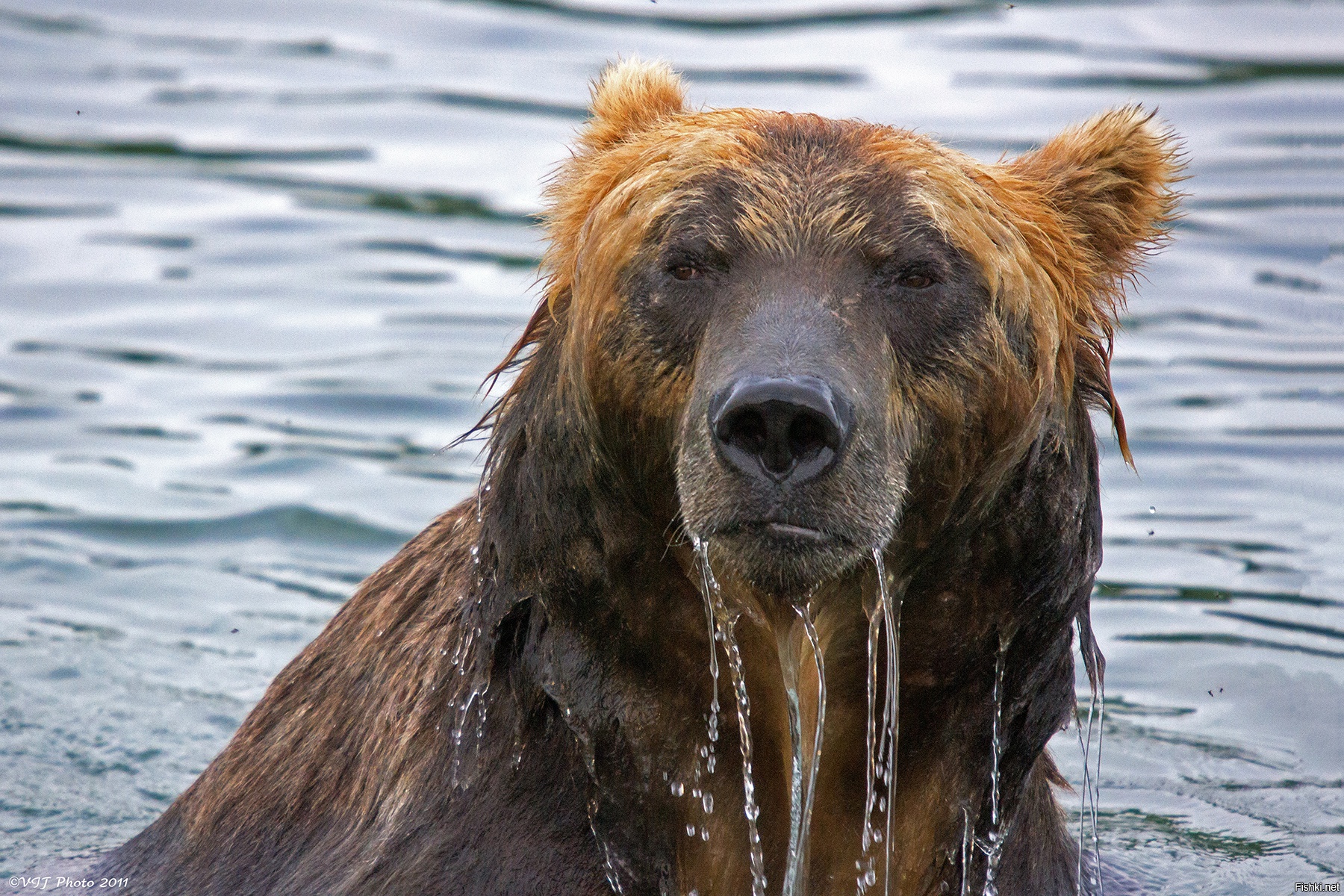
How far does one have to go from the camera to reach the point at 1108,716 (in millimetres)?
8172

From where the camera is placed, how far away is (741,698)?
471 centimetres

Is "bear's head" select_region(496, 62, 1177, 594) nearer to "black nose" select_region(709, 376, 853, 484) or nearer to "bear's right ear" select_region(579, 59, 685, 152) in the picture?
"black nose" select_region(709, 376, 853, 484)

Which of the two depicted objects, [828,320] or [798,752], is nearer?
[828,320]

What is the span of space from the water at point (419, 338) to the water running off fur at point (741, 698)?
1.91m

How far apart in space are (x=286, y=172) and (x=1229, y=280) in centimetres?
709

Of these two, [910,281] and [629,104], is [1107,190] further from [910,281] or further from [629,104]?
[629,104]

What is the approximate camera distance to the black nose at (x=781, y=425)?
4082mm

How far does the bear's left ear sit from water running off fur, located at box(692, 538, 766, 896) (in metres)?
1.23

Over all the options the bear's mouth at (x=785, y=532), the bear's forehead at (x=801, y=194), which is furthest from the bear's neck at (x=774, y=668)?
the bear's forehead at (x=801, y=194)

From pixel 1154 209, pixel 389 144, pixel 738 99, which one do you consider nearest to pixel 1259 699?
pixel 1154 209

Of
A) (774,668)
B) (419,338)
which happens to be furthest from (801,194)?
(419,338)

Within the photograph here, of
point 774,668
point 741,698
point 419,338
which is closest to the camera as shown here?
point 741,698

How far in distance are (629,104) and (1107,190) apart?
1243 mm

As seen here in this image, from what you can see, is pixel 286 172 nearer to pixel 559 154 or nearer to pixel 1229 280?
pixel 559 154
